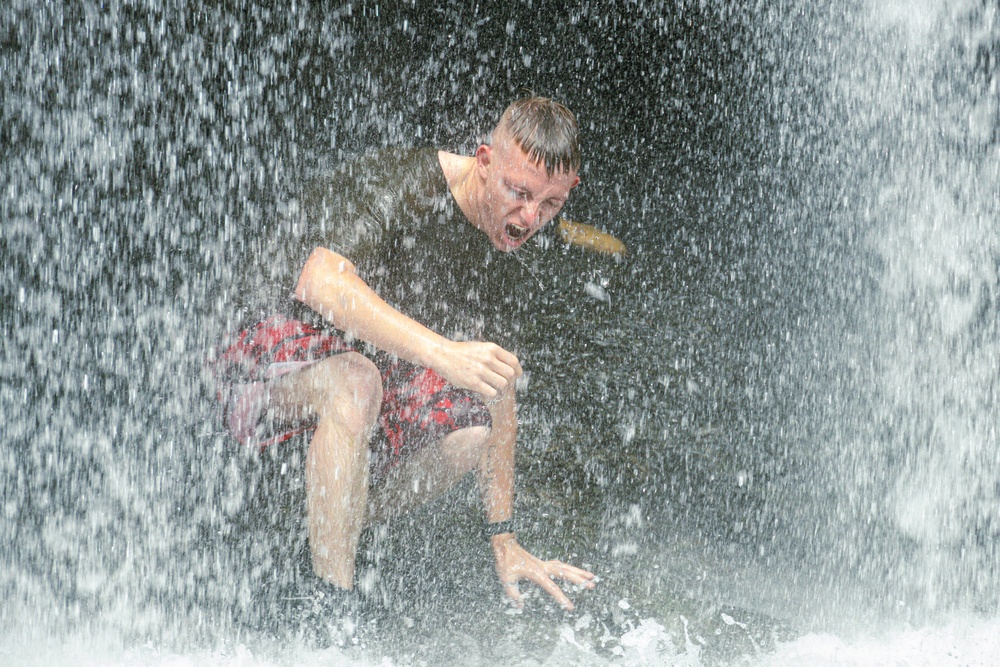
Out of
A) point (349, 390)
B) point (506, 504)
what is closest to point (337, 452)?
point (349, 390)

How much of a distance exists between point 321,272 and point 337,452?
1.14 ft

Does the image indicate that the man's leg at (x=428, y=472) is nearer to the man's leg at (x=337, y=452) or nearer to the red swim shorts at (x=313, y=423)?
the red swim shorts at (x=313, y=423)

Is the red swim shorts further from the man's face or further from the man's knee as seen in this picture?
the man's face

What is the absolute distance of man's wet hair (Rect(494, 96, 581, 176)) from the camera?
1867mm

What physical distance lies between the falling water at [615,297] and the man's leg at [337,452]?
0.36 metres

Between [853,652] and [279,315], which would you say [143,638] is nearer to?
[279,315]

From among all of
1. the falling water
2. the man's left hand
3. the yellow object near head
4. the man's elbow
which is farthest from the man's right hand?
the yellow object near head

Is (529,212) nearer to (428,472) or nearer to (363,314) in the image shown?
(363,314)

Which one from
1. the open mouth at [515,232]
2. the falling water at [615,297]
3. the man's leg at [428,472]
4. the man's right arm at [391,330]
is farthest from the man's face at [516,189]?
the falling water at [615,297]

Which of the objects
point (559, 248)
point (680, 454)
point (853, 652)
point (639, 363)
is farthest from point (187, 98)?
point (853, 652)

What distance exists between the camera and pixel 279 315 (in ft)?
6.44

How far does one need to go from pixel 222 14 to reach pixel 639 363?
1719mm

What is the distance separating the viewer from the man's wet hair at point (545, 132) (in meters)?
1.87

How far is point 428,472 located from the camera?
217 cm
